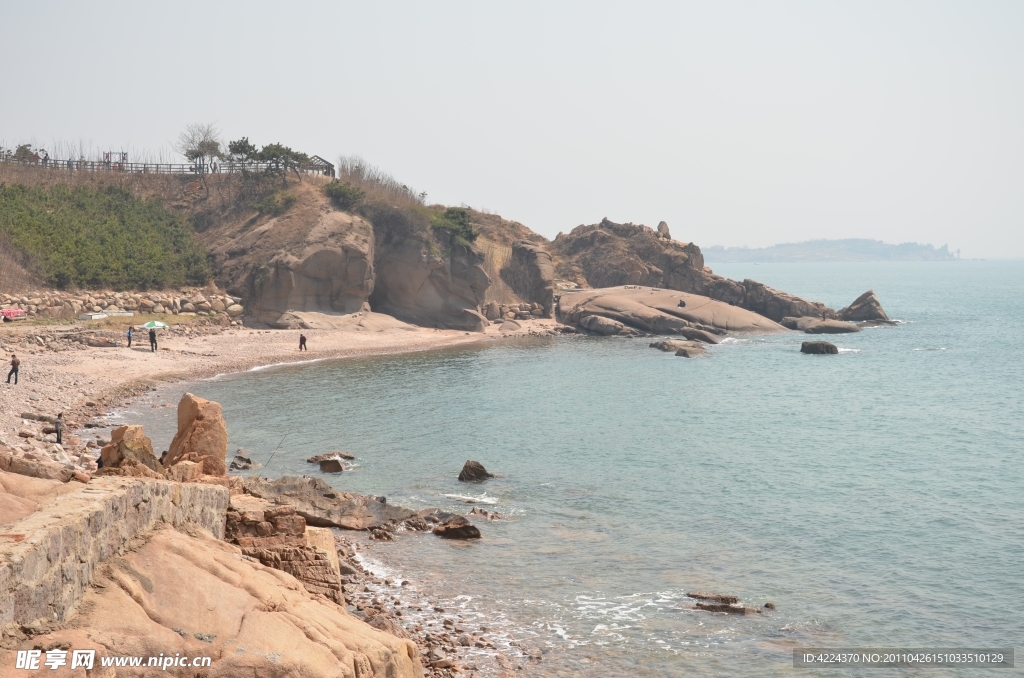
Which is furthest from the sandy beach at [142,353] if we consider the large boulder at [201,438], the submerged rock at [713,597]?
the submerged rock at [713,597]

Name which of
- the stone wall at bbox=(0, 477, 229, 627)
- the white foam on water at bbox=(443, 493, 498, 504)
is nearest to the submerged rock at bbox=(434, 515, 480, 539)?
the white foam on water at bbox=(443, 493, 498, 504)

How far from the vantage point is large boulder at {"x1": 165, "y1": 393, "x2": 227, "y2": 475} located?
15.5 meters

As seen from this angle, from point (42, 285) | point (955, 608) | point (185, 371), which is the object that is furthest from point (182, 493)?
point (42, 285)

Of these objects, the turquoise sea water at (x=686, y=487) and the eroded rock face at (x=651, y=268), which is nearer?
the turquoise sea water at (x=686, y=487)

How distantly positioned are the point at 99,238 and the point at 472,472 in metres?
43.1

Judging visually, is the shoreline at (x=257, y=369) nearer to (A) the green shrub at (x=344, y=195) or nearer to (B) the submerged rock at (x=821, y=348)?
(A) the green shrub at (x=344, y=195)

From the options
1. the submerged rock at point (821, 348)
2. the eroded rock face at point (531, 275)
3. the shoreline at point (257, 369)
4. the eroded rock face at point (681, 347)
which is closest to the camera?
the shoreline at point (257, 369)

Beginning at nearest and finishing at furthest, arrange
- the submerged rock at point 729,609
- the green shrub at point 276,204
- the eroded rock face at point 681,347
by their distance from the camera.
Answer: the submerged rock at point 729,609 → the eroded rock face at point 681,347 → the green shrub at point 276,204

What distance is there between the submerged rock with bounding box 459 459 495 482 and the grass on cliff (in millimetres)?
37654

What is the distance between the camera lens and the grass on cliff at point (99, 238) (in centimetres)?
5559

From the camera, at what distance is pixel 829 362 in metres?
56.3

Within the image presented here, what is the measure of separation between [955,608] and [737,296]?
63.0m

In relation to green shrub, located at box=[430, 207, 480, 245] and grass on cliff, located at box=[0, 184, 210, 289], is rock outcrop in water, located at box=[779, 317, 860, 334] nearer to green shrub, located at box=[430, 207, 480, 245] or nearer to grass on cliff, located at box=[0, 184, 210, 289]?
green shrub, located at box=[430, 207, 480, 245]

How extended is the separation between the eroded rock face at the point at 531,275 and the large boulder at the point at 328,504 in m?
54.1
